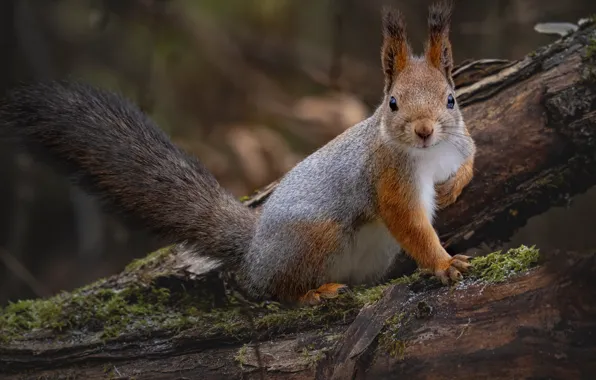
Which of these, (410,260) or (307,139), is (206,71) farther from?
(410,260)

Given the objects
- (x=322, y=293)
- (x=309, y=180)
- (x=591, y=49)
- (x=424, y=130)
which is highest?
(x=591, y=49)

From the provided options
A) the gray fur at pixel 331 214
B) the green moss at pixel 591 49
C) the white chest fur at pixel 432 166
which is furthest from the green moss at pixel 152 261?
the green moss at pixel 591 49

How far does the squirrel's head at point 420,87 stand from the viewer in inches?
99.4

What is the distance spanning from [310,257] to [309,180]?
0.34 meters

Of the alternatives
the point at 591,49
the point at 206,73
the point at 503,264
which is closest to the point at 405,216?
the point at 503,264

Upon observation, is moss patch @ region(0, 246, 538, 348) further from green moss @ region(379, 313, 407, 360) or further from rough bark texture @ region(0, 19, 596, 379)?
green moss @ region(379, 313, 407, 360)

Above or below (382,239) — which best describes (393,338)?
below

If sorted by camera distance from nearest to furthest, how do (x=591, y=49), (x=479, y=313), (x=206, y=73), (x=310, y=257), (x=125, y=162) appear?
(x=479, y=313) < (x=310, y=257) < (x=125, y=162) < (x=591, y=49) < (x=206, y=73)

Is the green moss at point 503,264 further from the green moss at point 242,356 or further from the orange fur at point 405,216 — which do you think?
the green moss at point 242,356

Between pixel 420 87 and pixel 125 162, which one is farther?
pixel 125 162

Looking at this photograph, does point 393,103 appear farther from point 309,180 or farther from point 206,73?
point 206,73

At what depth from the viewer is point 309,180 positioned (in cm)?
306

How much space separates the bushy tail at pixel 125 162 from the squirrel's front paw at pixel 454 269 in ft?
2.82

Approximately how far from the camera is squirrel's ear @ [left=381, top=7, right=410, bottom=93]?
2.65m
